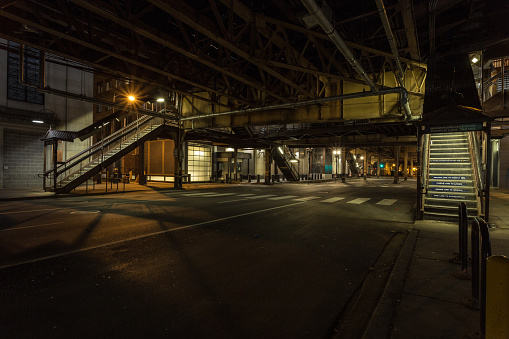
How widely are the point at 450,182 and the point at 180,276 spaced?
11.2m

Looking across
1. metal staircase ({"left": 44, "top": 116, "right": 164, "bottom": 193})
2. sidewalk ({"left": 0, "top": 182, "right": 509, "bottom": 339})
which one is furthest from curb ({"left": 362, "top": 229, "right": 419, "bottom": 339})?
metal staircase ({"left": 44, "top": 116, "right": 164, "bottom": 193})

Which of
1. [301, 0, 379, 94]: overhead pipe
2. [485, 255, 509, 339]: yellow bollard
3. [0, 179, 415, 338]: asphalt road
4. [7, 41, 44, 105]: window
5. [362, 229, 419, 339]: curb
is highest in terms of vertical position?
[7, 41, 44, 105]: window

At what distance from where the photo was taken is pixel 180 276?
4.39m

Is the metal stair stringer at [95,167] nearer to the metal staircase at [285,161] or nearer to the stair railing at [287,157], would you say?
the metal staircase at [285,161]

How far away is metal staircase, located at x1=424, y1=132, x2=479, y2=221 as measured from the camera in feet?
32.3

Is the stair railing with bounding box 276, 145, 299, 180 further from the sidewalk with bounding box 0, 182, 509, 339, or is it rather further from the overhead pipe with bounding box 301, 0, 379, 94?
the sidewalk with bounding box 0, 182, 509, 339

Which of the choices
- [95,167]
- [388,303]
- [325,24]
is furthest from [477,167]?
[95,167]

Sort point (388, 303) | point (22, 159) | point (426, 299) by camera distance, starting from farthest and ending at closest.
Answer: point (22, 159)
point (426, 299)
point (388, 303)

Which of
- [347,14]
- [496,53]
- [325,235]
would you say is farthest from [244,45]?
[496,53]

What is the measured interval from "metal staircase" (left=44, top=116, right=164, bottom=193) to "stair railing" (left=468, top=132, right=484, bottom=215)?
19.6 metres

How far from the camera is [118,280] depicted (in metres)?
4.20

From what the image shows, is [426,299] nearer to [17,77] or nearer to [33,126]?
[33,126]

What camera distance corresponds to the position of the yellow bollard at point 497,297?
6.88 feet

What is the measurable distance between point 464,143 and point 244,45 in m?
11.5
